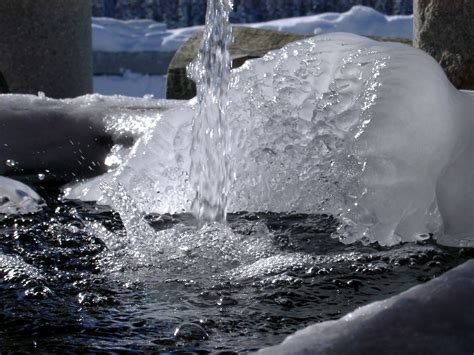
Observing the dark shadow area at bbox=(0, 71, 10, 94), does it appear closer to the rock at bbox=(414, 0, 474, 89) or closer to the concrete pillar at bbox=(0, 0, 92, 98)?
the concrete pillar at bbox=(0, 0, 92, 98)

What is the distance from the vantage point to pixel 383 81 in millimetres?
3160

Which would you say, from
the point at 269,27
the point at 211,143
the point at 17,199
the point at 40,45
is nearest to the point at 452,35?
the point at 211,143

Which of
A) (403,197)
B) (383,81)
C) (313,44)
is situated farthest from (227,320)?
(313,44)

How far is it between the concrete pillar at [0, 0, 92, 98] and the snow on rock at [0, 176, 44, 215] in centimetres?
348

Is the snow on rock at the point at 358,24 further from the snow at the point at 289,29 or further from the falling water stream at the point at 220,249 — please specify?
the falling water stream at the point at 220,249

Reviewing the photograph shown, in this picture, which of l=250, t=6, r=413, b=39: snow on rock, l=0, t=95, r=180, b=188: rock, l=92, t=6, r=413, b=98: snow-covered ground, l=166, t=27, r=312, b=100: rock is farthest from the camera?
l=250, t=6, r=413, b=39: snow on rock

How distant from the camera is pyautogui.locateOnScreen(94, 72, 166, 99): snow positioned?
35.7 feet

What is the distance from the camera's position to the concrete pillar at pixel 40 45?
7.16 metres

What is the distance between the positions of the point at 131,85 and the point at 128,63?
1.05 m

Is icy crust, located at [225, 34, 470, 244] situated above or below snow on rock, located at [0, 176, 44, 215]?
above

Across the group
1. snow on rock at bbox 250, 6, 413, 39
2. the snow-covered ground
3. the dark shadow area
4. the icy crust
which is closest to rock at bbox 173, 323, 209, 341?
the icy crust

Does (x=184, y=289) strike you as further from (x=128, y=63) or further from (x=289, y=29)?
(x=289, y=29)

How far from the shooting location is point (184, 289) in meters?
2.58

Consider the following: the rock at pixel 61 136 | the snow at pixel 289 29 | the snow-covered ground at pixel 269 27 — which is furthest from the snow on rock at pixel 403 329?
the snow at pixel 289 29
